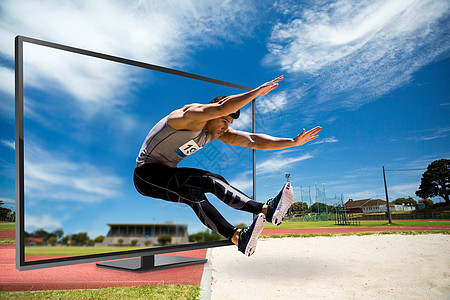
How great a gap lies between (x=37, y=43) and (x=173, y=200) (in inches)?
69.4

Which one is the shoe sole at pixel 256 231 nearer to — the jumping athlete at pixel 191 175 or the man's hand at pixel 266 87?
the jumping athlete at pixel 191 175

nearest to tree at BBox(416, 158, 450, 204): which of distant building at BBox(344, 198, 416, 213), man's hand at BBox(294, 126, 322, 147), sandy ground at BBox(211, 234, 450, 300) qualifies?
distant building at BBox(344, 198, 416, 213)

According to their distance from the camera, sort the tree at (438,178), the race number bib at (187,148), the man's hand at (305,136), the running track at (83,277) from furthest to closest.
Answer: the tree at (438,178) < the man's hand at (305,136) < the race number bib at (187,148) < the running track at (83,277)

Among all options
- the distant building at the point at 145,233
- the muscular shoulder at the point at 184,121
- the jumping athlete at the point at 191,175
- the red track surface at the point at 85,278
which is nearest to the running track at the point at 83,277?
the red track surface at the point at 85,278

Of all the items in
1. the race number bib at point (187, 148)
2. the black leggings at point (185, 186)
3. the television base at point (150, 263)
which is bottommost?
the television base at point (150, 263)

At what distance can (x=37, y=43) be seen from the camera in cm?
266

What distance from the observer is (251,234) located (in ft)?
7.80

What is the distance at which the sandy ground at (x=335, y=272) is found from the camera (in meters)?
2.72

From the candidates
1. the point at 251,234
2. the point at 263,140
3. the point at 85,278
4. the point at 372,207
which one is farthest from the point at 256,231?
the point at 372,207

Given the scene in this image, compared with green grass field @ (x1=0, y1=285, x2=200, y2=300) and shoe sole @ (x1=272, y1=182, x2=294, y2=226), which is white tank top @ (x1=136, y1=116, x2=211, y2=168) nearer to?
shoe sole @ (x1=272, y1=182, x2=294, y2=226)

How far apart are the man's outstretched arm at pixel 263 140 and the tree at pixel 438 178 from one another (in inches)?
565

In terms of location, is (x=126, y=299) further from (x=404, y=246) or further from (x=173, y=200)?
(x=404, y=246)

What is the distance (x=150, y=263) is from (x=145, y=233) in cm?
42

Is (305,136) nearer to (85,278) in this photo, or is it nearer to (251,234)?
(251,234)
